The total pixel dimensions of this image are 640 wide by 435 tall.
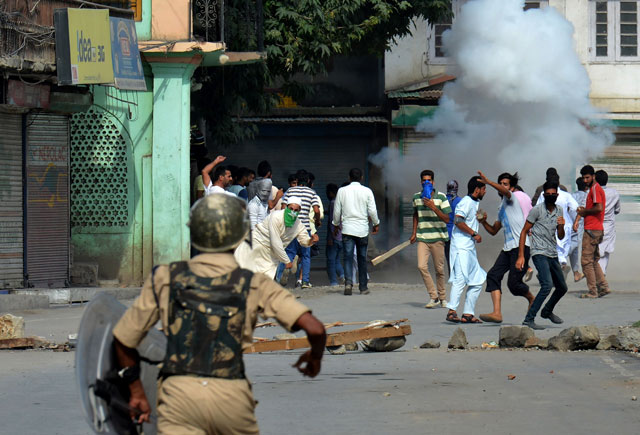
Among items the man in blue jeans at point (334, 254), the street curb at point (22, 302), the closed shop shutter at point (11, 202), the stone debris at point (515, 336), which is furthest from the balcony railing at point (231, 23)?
the stone debris at point (515, 336)

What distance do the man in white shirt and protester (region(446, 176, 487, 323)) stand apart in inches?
121

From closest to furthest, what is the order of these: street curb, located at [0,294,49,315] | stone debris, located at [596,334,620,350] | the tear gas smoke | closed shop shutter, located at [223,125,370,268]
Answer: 1. stone debris, located at [596,334,620,350]
2. street curb, located at [0,294,49,315]
3. the tear gas smoke
4. closed shop shutter, located at [223,125,370,268]

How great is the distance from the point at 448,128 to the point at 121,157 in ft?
28.0

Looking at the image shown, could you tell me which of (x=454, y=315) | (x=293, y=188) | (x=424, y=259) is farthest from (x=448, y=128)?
(x=454, y=315)

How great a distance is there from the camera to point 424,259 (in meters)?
14.0

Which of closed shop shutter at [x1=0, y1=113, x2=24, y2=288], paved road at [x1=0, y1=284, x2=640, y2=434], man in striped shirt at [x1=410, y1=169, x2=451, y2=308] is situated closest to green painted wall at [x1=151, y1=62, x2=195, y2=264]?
closed shop shutter at [x1=0, y1=113, x2=24, y2=288]

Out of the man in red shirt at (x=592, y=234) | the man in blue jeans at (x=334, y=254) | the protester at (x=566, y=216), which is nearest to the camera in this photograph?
the man in red shirt at (x=592, y=234)

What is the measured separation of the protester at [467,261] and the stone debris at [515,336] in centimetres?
181

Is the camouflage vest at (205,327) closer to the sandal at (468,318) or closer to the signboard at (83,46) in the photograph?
the sandal at (468,318)

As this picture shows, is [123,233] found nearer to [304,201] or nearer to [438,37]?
[304,201]

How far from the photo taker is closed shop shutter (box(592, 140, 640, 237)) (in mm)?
24000

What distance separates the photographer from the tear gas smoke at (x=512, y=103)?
22.3m

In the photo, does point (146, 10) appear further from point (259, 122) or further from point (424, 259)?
point (259, 122)

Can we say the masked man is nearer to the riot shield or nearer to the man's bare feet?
the man's bare feet
